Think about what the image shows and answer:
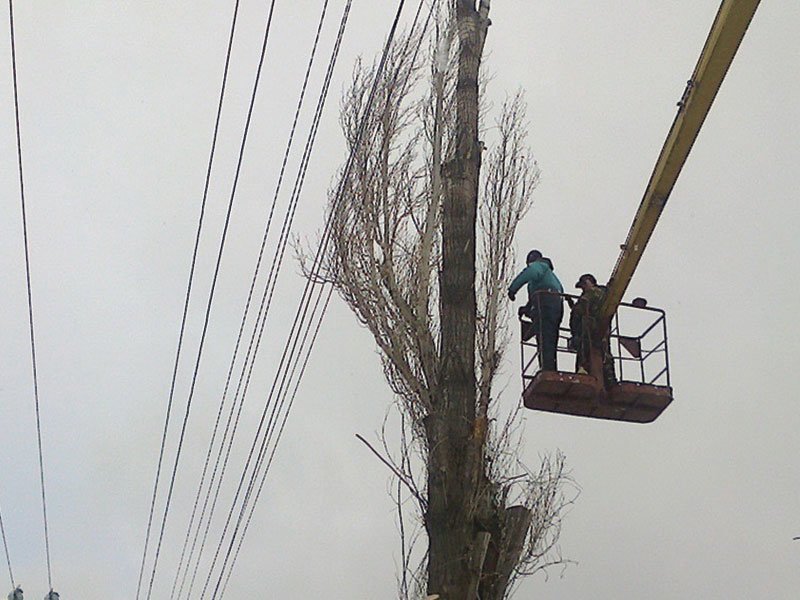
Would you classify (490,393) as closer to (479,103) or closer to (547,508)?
(547,508)

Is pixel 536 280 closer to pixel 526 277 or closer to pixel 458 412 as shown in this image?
pixel 526 277

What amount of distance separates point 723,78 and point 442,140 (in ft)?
7.31

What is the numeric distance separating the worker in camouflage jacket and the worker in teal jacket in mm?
187

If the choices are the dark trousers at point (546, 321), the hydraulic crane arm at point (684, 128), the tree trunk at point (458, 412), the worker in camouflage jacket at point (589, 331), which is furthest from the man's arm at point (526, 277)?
the tree trunk at point (458, 412)

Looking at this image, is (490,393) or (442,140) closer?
(490,393)

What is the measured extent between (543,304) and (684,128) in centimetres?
184

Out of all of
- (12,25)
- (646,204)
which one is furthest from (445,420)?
(12,25)

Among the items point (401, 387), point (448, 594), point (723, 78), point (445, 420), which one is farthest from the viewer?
point (723, 78)

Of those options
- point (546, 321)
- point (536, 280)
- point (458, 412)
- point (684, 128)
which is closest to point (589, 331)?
point (546, 321)

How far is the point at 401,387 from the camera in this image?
7.39 metres

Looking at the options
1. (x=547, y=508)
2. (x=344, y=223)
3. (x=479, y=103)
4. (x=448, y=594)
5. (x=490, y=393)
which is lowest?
(x=448, y=594)

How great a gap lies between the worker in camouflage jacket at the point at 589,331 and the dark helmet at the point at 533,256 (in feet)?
1.63

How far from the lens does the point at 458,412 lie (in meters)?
6.78

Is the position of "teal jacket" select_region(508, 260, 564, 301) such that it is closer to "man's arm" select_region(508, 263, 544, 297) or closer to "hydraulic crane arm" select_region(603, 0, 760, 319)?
"man's arm" select_region(508, 263, 544, 297)
